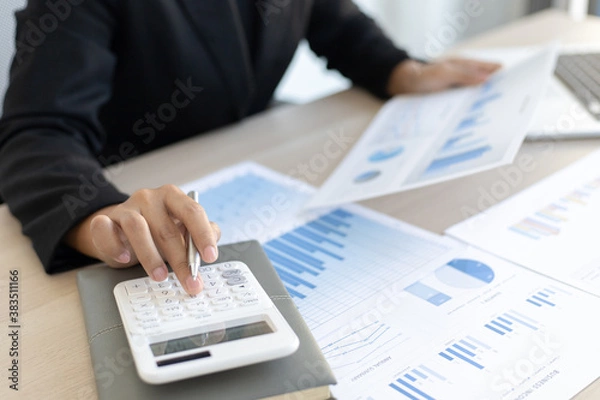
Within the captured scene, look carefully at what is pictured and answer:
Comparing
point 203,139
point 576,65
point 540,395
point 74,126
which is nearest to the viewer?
point 540,395

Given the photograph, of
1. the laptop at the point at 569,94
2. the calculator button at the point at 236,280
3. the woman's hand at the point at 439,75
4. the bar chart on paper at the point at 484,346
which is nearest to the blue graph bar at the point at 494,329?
the bar chart on paper at the point at 484,346

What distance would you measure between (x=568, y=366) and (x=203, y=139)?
0.66 meters

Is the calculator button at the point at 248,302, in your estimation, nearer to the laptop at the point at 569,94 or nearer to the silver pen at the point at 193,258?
the silver pen at the point at 193,258

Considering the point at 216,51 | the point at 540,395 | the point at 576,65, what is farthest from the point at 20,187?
the point at 576,65

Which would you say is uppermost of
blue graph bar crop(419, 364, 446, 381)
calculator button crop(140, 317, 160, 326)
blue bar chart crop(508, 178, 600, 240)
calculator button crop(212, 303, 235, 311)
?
blue bar chart crop(508, 178, 600, 240)

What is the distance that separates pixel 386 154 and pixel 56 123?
0.42 meters

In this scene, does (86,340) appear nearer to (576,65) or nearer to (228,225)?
(228,225)

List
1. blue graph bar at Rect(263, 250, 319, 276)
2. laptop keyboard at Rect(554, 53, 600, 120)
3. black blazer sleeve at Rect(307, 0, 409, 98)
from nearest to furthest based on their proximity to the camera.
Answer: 1. blue graph bar at Rect(263, 250, 319, 276)
2. laptop keyboard at Rect(554, 53, 600, 120)
3. black blazer sleeve at Rect(307, 0, 409, 98)

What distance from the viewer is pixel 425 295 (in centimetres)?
65

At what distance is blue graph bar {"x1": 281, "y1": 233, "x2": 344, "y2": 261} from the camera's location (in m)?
0.74

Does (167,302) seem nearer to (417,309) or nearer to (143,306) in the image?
(143,306)

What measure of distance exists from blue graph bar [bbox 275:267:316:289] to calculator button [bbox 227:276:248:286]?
8 cm

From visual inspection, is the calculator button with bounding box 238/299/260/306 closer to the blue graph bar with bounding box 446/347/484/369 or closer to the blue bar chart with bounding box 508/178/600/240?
the blue graph bar with bounding box 446/347/484/369

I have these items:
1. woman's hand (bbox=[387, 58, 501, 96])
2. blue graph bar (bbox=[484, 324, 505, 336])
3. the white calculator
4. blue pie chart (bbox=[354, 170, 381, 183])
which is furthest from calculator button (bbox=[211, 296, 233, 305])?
woman's hand (bbox=[387, 58, 501, 96])
